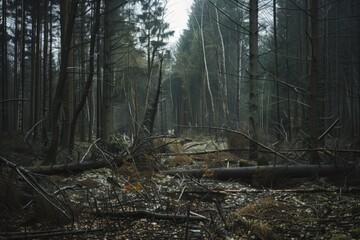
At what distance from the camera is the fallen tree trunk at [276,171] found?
625cm

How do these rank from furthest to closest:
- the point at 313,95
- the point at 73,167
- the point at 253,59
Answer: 1. the point at 253,59
2. the point at 313,95
3. the point at 73,167

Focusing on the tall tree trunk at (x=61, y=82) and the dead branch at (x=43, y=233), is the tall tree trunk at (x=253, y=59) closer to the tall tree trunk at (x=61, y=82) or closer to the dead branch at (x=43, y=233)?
the tall tree trunk at (x=61, y=82)

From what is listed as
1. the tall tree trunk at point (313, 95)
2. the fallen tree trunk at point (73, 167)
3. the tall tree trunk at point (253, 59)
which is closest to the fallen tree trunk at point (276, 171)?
the tall tree trunk at point (313, 95)

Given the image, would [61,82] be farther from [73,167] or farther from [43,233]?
Answer: [43,233]

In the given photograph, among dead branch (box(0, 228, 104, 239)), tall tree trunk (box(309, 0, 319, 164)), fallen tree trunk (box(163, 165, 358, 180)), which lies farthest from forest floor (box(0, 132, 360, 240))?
tall tree trunk (box(309, 0, 319, 164))

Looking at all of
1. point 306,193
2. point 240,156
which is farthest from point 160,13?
point 306,193

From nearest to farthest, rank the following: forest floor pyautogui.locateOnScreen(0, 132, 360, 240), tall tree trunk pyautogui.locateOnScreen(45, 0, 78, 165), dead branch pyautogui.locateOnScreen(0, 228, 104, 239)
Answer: dead branch pyautogui.locateOnScreen(0, 228, 104, 239)
forest floor pyautogui.locateOnScreen(0, 132, 360, 240)
tall tree trunk pyautogui.locateOnScreen(45, 0, 78, 165)

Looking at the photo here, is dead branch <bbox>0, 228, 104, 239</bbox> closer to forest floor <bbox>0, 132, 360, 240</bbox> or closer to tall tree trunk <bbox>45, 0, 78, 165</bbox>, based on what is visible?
forest floor <bbox>0, 132, 360, 240</bbox>

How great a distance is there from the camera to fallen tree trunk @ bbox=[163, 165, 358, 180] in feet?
20.5

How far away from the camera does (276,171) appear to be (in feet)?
20.9

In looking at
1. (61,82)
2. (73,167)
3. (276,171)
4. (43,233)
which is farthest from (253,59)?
(43,233)

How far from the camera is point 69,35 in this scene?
19.1 ft

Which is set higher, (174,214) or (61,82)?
(61,82)

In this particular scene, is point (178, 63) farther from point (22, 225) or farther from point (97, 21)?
point (22, 225)
